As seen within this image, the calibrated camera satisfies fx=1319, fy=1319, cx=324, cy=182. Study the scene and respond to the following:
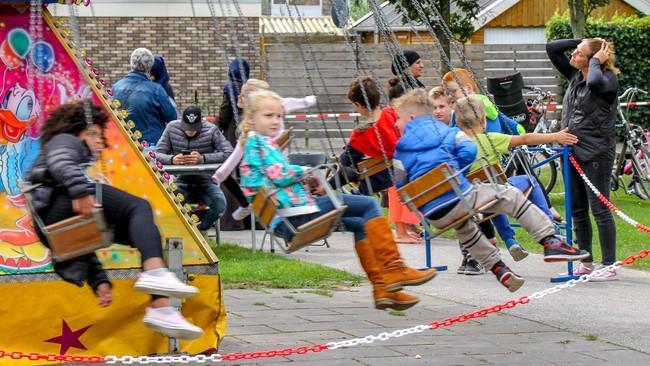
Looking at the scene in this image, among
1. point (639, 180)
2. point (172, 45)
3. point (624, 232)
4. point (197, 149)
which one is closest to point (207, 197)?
point (197, 149)

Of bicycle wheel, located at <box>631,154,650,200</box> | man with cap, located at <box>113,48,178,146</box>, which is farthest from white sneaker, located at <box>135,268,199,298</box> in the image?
bicycle wheel, located at <box>631,154,650,200</box>

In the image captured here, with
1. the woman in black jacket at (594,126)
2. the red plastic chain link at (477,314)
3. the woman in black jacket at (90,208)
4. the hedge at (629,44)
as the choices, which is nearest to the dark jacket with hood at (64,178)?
the woman in black jacket at (90,208)

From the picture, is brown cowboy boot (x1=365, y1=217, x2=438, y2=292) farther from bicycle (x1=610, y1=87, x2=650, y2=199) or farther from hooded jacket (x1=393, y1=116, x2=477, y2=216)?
bicycle (x1=610, y1=87, x2=650, y2=199)

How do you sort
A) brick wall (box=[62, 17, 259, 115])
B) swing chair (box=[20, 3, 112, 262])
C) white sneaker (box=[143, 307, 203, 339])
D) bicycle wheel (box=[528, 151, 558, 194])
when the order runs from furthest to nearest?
brick wall (box=[62, 17, 259, 115]) < bicycle wheel (box=[528, 151, 558, 194]) < white sneaker (box=[143, 307, 203, 339]) < swing chair (box=[20, 3, 112, 262])

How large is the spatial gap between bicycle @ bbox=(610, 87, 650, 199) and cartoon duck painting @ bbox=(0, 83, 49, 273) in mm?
12893

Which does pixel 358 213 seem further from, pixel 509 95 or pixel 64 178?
pixel 509 95

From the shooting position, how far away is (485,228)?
1140 centimetres

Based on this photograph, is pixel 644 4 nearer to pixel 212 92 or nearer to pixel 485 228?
pixel 212 92

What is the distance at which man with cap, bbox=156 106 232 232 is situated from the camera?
13242 mm

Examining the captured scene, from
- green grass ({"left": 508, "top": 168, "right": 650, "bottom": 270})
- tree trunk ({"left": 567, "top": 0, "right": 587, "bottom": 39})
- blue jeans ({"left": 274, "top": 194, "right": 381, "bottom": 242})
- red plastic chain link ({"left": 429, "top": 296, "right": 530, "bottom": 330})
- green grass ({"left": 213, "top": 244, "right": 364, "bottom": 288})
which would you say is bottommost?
green grass ({"left": 508, "top": 168, "right": 650, "bottom": 270})

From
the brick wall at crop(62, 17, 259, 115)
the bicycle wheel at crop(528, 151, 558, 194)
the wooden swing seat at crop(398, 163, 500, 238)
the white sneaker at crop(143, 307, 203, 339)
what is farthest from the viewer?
the brick wall at crop(62, 17, 259, 115)

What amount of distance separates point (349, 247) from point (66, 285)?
7.12 m

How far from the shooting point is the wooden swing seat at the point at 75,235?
6379 mm

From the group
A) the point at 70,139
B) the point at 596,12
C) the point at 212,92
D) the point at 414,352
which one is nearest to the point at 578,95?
the point at 414,352
